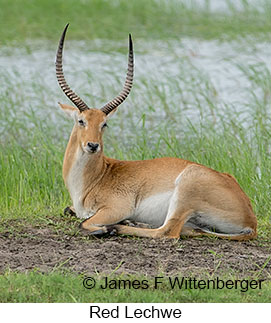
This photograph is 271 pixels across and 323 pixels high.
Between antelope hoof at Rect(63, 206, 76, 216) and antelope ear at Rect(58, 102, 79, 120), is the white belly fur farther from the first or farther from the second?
antelope ear at Rect(58, 102, 79, 120)

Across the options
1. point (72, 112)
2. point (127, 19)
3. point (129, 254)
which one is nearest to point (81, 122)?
point (72, 112)

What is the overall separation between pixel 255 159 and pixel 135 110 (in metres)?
2.74

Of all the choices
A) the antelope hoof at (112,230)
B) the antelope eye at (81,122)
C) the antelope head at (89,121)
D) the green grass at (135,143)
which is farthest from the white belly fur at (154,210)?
the antelope eye at (81,122)

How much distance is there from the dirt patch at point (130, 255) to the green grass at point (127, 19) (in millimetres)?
12050

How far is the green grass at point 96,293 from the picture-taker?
240 inches

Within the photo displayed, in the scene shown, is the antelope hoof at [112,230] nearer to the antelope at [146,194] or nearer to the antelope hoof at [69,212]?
the antelope at [146,194]

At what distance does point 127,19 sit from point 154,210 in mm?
13700

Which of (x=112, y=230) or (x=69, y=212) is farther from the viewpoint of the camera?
(x=69, y=212)

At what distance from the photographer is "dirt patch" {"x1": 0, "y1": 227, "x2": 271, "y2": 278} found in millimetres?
6867

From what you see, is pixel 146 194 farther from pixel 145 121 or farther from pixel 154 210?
pixel 145 121

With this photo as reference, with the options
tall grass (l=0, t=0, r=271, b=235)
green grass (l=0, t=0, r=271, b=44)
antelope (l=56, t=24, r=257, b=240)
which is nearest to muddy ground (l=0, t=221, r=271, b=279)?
antelope (l=56, t=24, r=257, b=240)

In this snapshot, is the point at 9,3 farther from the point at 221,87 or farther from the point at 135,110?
the point at 135,110

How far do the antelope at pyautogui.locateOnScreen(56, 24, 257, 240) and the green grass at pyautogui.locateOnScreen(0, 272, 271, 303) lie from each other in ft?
4.69

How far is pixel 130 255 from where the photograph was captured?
7.18 m
